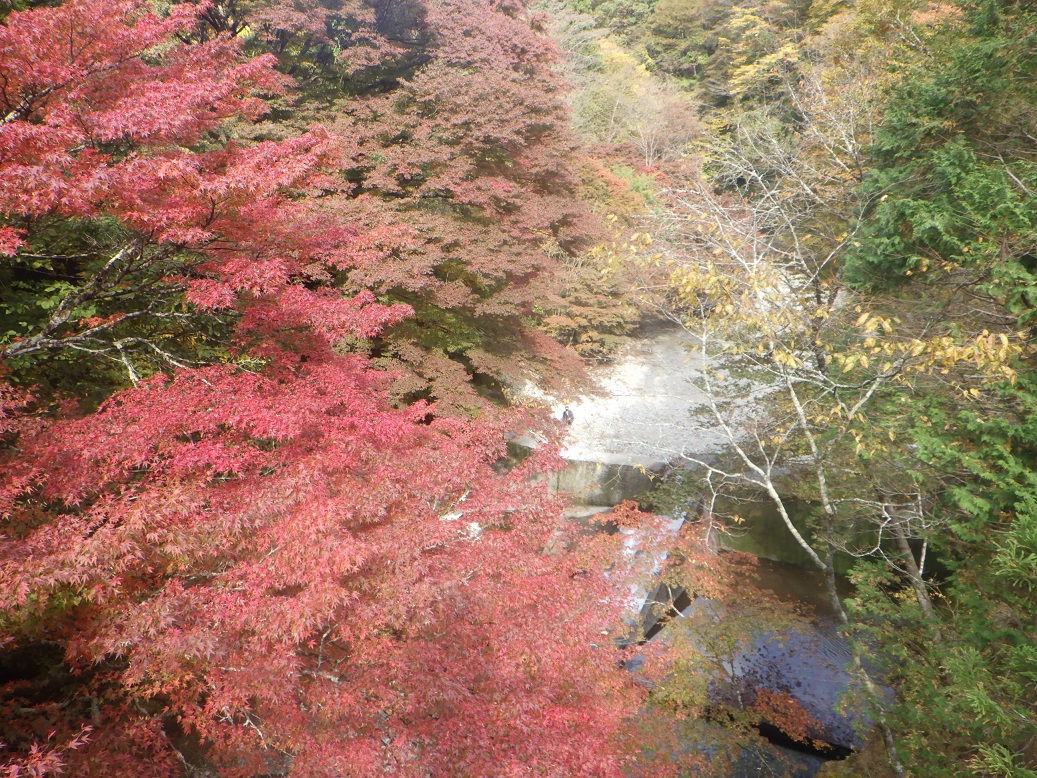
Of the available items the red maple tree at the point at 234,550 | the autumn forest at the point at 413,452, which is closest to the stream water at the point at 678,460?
the autumn forest at the point at 413,452

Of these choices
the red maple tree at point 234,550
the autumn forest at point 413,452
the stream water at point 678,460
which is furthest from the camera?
the stream water at point 678,460

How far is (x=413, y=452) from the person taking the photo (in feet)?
20.2

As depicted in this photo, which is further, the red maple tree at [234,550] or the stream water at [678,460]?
the stream water at [678,460]

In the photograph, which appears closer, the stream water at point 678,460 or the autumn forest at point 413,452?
the autumn forest at point 413,452

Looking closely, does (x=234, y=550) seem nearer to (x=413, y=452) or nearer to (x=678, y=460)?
(x=413, y=452)

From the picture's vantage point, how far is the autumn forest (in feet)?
13.7

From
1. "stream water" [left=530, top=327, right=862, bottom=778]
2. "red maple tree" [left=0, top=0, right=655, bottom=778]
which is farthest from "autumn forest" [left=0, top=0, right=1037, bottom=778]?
"stream water" [left=530, top=327, right=862, bottom=778]

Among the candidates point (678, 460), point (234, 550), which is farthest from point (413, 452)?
point (678, 460)

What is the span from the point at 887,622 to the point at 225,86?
9295 mm

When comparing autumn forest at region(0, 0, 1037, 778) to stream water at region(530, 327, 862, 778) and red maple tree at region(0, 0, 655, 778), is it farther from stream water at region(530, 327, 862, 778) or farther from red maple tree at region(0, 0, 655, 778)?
stream water at region(530, 327, 862, 778)

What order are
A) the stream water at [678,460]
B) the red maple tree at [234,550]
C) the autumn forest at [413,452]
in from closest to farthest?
the red maple tree at [234,550], the autumn forest at [413,452], the stream water at [678,460]

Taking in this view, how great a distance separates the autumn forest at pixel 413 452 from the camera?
4188 mm

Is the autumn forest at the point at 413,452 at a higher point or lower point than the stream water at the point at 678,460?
higher

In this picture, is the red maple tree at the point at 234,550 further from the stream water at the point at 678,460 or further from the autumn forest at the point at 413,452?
the stream water at the point at 678,460
